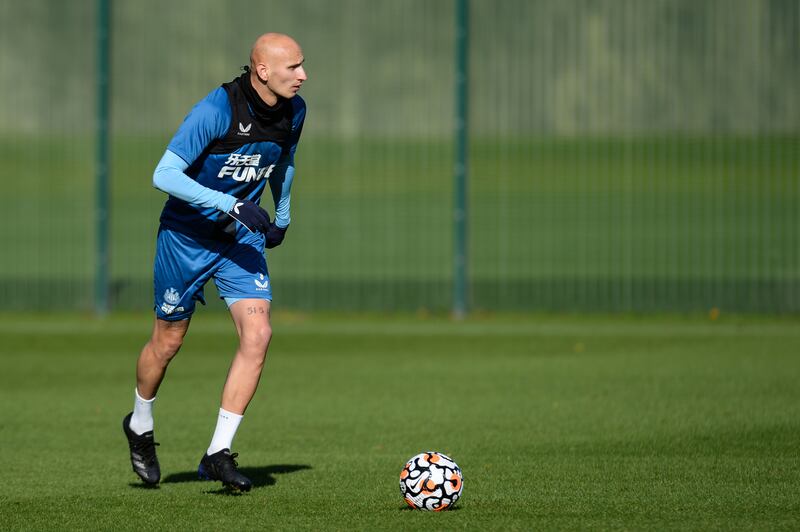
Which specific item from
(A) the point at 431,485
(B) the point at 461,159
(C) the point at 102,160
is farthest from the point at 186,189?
(C) the point at 102,160

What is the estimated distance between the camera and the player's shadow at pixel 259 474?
759 cm

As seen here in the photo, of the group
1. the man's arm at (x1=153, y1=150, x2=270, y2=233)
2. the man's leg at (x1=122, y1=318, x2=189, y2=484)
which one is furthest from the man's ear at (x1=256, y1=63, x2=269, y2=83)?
the man's leg at (x1=122, y1=318, x2=189, y2=484)

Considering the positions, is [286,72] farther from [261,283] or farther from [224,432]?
[224,432]

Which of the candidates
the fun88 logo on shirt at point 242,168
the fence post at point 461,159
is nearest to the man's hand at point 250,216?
the fun88 logo on shirt at point 242,168

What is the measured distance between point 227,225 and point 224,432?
1.13 m

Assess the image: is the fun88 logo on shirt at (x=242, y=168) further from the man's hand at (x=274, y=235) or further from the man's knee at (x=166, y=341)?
the man's knee at (x=166, y=341)

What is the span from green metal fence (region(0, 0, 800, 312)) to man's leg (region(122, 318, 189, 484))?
1068cm

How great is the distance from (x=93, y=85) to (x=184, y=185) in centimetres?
1294

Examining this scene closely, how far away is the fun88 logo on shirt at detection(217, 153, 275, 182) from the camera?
7.35 metres

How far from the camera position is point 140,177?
19953 millimetres

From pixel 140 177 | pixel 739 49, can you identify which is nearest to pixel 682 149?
pixel 739 49

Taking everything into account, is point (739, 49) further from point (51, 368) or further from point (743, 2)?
point (51, 368)

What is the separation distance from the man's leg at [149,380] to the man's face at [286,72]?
1429 millimetres

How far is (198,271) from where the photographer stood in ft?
24.7
